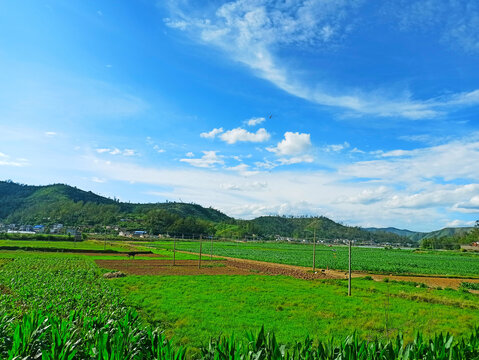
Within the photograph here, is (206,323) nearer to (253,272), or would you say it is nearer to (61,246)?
(253,272)

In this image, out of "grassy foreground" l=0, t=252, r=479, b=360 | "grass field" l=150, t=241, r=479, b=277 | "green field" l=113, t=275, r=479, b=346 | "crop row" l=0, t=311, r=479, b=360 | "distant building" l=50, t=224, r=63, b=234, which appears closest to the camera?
"crop row" l=0, t=311, r=479, b=360

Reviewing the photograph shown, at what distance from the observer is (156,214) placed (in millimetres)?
170125

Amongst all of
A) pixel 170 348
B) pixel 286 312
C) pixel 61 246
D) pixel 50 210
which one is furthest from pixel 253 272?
pixel 50 210

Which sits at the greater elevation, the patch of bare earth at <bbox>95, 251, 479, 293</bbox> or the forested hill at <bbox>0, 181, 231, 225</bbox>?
the forested hill at <bbox>0, 181, 231, 225</bbox>

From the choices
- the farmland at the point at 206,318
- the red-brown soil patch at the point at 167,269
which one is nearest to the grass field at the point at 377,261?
the red-brown soil patch at the point at 167,269

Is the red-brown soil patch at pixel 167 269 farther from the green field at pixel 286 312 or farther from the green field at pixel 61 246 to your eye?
the green field at pixel 61 246

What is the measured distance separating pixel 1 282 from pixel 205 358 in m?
21.9

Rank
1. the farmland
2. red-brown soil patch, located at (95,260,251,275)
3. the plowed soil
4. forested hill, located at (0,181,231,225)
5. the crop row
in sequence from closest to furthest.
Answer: the crop row, the farmland, red-brown soil patch, located at (95,260,251,275), the plowed soil, forested hill, located at (0,181,231,225)

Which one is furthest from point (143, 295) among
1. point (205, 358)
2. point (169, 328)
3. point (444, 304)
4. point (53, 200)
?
point (53, 200)

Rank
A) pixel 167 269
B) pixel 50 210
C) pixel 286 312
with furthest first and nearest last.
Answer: pixel 50 210 → pixel 167 269 → pixel 286 312

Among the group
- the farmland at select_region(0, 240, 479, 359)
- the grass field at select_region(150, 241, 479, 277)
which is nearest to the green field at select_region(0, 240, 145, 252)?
the grass field at select_region(150, 241, 479, 277)

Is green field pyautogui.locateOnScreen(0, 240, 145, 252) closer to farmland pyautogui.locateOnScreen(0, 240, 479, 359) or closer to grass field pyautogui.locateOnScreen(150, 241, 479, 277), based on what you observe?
grass field pyautogui.locateOnScreen(150, 241, 479, 277)

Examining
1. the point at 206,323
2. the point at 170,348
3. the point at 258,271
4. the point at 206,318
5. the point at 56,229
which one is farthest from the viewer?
the point at 56,229

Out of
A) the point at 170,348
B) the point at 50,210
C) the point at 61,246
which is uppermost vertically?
the point at 50,210
